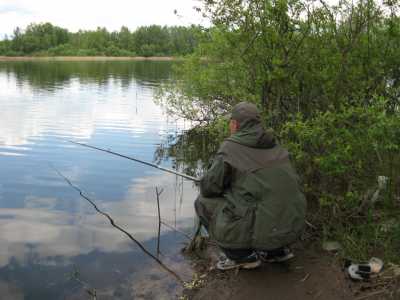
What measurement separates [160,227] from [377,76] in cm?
392

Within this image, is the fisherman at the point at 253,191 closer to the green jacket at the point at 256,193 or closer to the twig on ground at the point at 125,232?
the green jacket at the point at 256,193

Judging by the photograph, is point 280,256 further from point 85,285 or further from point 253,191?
point 85,285

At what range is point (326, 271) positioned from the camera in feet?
15.5

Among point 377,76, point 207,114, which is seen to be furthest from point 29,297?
point 207,114

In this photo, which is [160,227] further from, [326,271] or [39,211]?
[326,271]

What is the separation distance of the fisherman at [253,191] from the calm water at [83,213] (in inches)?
59.2

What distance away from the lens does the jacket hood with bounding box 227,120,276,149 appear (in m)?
4.38

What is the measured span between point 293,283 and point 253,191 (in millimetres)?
1091

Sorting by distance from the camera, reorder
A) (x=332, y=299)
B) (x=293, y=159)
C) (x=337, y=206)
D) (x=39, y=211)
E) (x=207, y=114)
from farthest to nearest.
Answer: (x=207, y=114), (x=39, y=211), (x=293, y=159), (x=337, y=206), (x=332, y=299)

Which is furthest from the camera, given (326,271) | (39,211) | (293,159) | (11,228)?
(39,211)

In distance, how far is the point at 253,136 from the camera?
4383 millimetres

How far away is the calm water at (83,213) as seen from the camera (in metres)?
5.77

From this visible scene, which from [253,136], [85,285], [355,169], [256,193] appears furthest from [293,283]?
[85,285]

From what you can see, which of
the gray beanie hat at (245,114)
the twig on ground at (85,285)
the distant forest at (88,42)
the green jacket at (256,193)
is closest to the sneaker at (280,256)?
the green jacket at (256,193)
